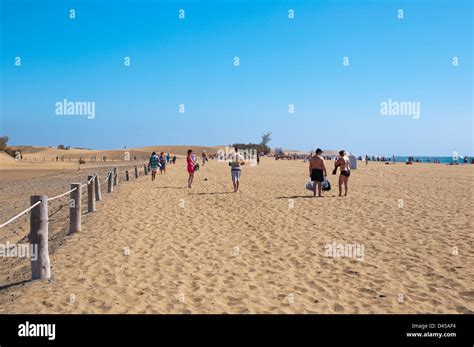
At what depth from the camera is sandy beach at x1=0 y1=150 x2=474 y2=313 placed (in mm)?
5387

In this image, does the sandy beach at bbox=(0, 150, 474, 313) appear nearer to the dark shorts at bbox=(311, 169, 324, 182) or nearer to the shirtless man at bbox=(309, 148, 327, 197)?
Result: the shirtless man at bbox=(309, 148, 327, 197)

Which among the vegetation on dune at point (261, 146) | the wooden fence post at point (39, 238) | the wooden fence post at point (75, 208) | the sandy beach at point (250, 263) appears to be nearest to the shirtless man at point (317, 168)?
the sandy beach at point (250, 263)

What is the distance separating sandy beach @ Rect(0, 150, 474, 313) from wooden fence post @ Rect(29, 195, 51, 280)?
0.71 feet

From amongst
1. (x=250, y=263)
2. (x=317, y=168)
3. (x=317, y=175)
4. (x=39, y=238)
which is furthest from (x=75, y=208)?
(x=317, y=175)

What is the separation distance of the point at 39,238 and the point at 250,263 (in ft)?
11.5

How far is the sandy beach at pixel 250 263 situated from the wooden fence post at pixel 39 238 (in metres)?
0.22

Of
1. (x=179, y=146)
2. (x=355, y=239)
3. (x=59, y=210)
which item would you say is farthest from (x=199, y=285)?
(x=179, y=146)

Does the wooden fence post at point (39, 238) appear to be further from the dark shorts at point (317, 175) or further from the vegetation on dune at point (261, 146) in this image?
the vegetation on dune at point (261, 146)

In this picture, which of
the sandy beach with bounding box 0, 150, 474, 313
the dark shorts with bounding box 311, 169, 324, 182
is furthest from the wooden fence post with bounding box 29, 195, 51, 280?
the dark shorts with bounding box 311, 169, 324, 182

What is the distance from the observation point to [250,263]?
725 cm

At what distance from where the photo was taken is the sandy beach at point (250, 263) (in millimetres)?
A: 5387
